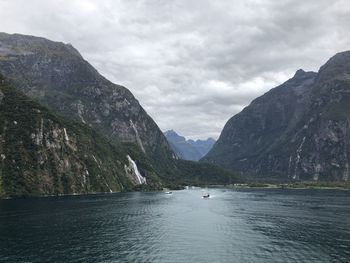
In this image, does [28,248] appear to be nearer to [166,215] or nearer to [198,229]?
[198,229]

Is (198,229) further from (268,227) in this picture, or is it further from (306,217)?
(306,217)

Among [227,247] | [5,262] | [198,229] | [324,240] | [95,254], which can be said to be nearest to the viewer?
[5,262]

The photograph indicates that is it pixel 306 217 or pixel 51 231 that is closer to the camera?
pixel 51 231

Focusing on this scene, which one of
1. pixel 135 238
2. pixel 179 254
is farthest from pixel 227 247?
pixel 135 238

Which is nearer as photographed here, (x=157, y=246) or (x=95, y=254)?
(x=95, y=254)

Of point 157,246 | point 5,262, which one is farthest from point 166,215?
point 5,262

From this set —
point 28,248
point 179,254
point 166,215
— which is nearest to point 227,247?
point 179,254

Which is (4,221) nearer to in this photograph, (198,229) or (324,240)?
(198,229)

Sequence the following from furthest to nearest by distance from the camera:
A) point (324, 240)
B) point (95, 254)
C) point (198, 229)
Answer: point (198, 229) < point (324, 240) < point (95, 254)

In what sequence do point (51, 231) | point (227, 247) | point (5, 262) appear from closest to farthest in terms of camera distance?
point (5, 262) → point (227, 247) → point (51, 231)
